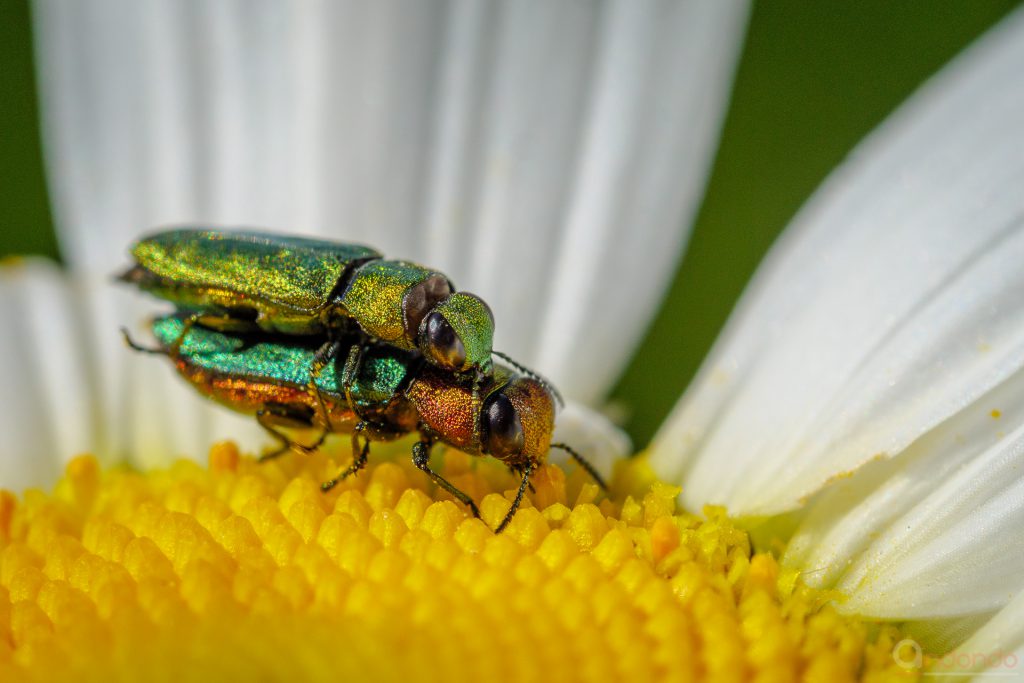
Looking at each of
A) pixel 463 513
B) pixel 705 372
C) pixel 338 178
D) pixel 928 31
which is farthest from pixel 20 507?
pixel 928 31

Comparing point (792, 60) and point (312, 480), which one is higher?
point (792, 60)

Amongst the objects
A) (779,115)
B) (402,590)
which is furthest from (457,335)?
(779,115)

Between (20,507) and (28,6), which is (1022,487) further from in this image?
(28,6)

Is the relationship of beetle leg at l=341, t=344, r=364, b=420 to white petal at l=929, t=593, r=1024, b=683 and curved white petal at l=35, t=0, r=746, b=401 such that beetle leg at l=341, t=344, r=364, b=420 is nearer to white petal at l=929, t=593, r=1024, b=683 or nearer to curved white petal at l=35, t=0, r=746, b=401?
curved white petal at l=35, t=0, r=746, b=401

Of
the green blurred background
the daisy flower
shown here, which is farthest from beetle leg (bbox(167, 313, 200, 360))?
the green blurred background

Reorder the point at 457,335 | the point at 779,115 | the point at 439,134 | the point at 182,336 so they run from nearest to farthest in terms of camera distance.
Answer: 1. the point at 457,335
2. the point at 182,336
3. the point at 439,134
4. the point at 779,115

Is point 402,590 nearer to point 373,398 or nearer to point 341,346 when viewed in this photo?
point 373,398

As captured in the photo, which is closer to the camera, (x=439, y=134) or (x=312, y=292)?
(x=312, y=292)
